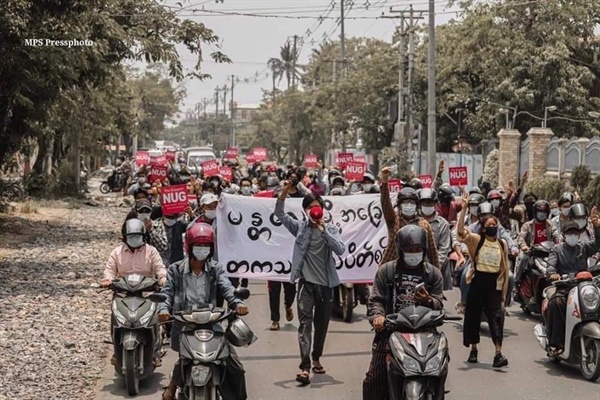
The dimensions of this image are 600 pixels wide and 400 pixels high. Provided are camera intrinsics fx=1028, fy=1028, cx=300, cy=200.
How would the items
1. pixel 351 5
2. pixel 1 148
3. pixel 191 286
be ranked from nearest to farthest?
pixel 191 286
pixel 1 148
pixel 351 5

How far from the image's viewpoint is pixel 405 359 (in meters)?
6.84

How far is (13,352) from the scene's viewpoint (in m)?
10.7

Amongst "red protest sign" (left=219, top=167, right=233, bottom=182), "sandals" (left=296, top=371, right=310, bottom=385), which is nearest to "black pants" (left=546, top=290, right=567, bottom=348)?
"sandals" (left=296, top=371, right=310, bottom=385)

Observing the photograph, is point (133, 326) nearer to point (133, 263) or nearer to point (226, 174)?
point (133, 263)

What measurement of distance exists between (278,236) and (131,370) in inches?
137

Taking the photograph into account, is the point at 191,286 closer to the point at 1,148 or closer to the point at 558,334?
the point at 558,334

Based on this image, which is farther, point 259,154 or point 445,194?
point 259,154

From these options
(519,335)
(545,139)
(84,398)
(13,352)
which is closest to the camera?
(84,398)

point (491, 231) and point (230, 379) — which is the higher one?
point (491, 231)

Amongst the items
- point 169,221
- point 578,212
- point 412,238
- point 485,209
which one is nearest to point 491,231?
point 485,209

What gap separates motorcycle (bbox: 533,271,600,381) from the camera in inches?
382

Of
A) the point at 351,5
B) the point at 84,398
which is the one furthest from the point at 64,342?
the point at 351,5

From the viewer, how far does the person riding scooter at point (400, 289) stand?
23.7ft

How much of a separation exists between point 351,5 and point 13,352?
4305 cm
